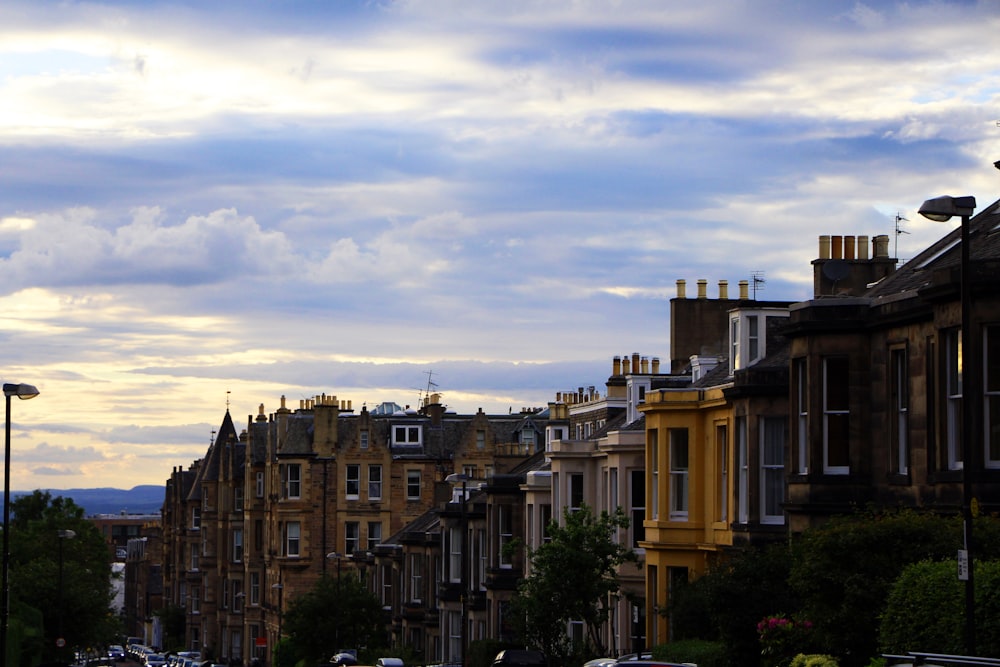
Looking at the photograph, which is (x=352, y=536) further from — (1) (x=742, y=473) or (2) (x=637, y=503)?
(1) (x=742, y=473)

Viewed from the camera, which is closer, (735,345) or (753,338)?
(753,338)

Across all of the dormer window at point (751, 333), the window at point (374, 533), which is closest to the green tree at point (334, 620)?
the window at point (374, 533)

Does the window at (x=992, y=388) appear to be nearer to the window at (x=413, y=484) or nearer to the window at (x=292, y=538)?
the window at (x=413, y=484)

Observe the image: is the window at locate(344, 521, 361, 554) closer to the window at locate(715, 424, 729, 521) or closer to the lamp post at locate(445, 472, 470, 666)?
the lamp post at locate(445, 472, 470, 666)

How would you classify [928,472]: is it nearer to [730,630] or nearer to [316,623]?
[730,630]

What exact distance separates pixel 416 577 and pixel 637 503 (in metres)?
30.8

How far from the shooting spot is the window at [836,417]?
34.2 metres

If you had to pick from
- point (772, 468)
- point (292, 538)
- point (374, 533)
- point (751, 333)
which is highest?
point (751, 333)

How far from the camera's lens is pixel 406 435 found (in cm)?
10388

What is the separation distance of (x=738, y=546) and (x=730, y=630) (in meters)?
7.57

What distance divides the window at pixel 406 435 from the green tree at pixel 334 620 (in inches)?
745

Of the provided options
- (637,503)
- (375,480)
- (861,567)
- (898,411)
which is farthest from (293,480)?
(861,567)

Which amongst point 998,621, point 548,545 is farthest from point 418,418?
point 998,621

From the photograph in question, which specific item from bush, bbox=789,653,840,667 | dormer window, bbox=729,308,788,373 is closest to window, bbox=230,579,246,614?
dormer window, bbox=729,308,788,373
